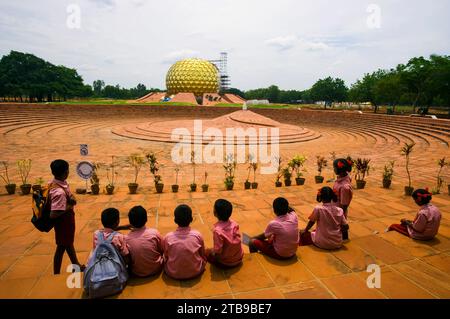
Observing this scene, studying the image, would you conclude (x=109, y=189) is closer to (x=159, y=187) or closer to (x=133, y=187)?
(x=133, y=187)

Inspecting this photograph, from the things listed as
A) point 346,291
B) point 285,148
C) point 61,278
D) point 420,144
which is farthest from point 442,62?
point 61,278

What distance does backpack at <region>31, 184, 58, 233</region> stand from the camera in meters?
3.34

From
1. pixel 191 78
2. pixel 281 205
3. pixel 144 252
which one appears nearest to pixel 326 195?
pixel 281 205

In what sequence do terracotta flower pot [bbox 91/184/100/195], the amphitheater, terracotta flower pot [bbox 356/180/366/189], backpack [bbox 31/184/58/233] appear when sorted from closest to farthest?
the amphitheater
backpack [bbox 31/184/58/233]
terracotta flower pot [bbox 91/184/100/195]
terracotta flower pot [bbox 356/180/366/189]

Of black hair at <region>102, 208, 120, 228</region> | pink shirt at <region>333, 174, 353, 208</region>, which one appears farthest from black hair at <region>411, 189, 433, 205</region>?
black hair at <region>102, 208, 120, 228</region>

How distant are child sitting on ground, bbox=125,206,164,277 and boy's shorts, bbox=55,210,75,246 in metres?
1.05

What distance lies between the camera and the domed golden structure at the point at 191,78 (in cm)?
5347

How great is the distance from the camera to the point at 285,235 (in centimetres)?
346

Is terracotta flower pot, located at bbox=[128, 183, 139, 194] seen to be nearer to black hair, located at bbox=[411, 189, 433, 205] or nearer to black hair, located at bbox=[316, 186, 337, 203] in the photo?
black hair, located at bbox=[316, 186, 337, 203]

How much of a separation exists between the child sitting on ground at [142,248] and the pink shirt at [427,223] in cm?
373

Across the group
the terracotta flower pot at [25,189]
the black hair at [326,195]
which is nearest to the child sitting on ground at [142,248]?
the black hair at [326,195]

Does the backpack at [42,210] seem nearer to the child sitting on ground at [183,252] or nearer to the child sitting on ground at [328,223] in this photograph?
the child sitting on ground at [183,252]

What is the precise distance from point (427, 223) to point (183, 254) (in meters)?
3.55
